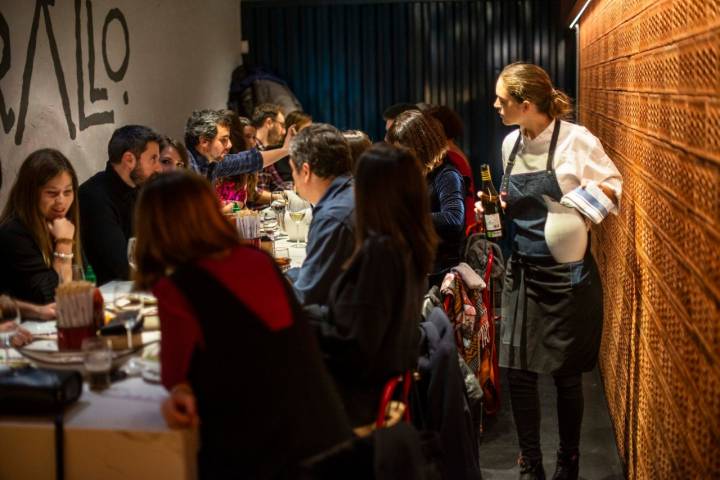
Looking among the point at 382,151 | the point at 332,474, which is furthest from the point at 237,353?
the point at 382,151

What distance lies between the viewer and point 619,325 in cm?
416

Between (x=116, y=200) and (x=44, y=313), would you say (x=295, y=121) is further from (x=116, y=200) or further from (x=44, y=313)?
(x=44, y=313)

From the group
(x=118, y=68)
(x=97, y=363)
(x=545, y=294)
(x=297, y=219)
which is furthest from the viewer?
(x=118, y=68)

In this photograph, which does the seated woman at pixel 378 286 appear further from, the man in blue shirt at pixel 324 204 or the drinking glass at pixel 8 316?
the drinking glass at pixel 8 316

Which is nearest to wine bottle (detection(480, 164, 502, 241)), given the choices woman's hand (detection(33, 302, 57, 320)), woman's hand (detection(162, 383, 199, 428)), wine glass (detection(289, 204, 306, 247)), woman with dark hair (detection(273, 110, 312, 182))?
wine glass (detection(289, 204, 306, 247))

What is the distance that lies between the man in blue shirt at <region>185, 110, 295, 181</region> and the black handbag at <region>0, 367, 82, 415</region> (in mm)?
3331

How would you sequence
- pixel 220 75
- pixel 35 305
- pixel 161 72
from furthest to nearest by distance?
pixel 220 75
pixel 161 72
pixel 35 305

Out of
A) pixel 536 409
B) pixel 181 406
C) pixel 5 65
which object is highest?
pixel 5 65

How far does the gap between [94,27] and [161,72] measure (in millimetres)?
1242

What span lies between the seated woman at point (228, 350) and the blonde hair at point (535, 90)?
1.80 metres

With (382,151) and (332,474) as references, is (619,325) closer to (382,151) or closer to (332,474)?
(382,151)

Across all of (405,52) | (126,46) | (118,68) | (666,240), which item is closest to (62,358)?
(666,240)

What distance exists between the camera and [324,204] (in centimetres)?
307

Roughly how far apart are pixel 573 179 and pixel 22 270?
2.07 meters
